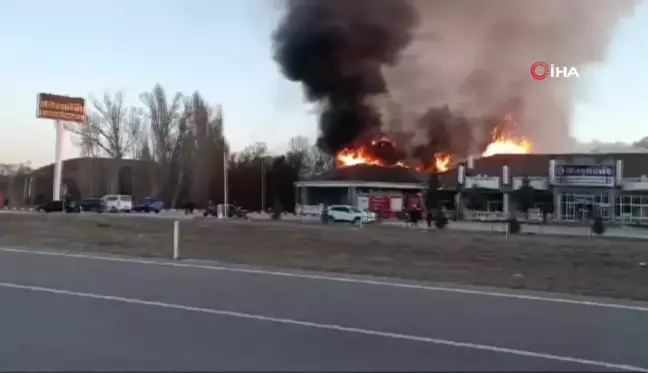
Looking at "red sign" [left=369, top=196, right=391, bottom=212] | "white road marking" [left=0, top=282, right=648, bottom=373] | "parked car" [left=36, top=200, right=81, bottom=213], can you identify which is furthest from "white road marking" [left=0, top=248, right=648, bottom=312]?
"red sign" [left=369, top=196, right=391, bottom=212]

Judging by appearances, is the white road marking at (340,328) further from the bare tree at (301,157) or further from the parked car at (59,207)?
the bare tree at (301,157)

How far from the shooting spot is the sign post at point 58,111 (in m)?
51.2

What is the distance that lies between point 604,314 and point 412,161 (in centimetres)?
5678

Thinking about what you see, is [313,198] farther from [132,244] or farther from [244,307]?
[244,307]

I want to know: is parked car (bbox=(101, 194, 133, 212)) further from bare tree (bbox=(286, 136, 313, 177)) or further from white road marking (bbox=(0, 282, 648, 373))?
white road marking (bbox=(0, 282, 648, 373))

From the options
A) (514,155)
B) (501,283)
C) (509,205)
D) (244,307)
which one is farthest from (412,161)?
(244,307)

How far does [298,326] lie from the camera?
7.74m

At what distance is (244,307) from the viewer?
29.7 ft

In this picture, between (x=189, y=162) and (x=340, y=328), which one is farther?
(x=189, y=162)

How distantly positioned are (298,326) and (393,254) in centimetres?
1031

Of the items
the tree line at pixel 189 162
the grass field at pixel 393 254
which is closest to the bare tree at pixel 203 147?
the tree line at pixel 189 162

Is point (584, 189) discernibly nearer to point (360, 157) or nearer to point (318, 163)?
point (360, 157)

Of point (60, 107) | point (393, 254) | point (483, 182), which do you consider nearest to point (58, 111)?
point (60, 107)

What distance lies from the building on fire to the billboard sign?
58.6 ft
